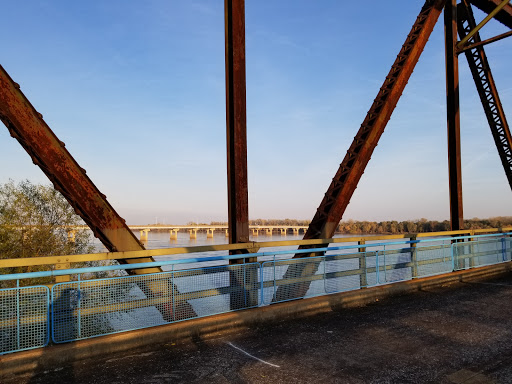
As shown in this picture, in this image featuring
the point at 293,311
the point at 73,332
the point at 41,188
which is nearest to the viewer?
the point at 73,332

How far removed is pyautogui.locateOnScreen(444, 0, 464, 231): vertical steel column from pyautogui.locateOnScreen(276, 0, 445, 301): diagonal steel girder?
2.88 metres

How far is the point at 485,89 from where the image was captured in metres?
14.6

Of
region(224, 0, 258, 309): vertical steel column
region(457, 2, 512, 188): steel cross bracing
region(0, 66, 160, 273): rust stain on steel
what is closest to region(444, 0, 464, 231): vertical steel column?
region(457, 2, 512, 188): steel cross bracing

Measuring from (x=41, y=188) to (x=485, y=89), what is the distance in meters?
22.6

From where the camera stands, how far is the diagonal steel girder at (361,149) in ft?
24.4

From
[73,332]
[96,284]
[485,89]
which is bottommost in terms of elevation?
[73,332]

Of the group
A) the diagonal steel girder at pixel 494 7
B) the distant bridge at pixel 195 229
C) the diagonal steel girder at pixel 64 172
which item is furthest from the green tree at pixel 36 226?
the distant bridge at pixel 195 229

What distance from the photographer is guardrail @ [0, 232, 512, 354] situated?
14.6 ft

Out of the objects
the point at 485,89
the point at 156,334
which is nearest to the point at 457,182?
the point at 485,89

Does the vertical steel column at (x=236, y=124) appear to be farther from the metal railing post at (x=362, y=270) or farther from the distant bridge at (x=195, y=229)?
the distant bridge at (x=195, y=229)

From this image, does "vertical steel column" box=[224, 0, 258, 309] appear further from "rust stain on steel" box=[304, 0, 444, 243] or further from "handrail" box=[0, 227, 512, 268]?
"rust stain on steel" box=[304, 0, 444, 243]

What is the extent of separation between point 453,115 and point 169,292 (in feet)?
37.0

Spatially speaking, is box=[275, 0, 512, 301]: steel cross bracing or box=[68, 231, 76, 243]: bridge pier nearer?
box=[275, 0, 512, 301]: steel cross bracing

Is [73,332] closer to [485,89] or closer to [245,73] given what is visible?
[245,73]
